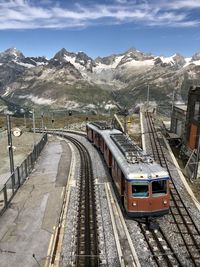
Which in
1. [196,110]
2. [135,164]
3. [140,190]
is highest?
[196,110]

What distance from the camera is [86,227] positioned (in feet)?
75.8

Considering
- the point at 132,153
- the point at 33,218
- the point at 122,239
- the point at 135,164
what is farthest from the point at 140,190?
the point at 33,218

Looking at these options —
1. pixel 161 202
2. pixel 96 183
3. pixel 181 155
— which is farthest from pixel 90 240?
pixel 181 155

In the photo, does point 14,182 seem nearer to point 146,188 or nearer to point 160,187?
point 146,188

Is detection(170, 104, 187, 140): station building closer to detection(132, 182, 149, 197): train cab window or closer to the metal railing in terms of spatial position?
the metal railing

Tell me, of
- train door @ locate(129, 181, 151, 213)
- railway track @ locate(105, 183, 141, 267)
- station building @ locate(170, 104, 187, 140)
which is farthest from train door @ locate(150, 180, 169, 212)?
station building @ locate(170, 104, 187, 140)

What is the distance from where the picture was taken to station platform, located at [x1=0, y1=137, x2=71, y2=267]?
19.7m

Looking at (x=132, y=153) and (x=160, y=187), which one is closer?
(x=160, y=187)

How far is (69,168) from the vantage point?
40.8 metres

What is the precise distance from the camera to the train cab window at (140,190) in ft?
73.3

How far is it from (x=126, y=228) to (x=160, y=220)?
2.96 meters

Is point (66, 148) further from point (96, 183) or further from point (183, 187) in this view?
point (183, 187)

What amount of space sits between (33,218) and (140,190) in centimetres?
888

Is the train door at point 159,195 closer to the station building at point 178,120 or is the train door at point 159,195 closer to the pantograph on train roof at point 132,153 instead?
the pantograph on train roof at point 132,153
